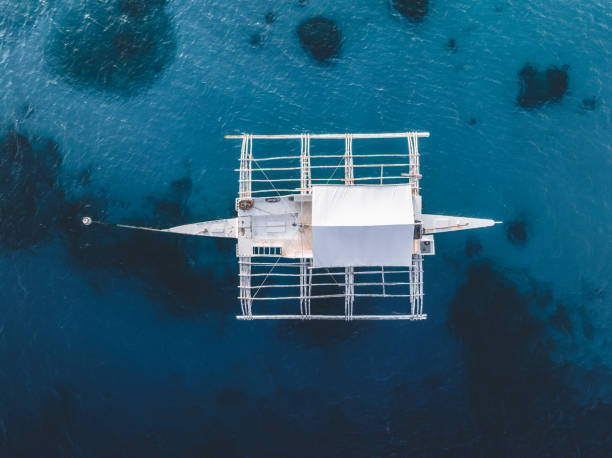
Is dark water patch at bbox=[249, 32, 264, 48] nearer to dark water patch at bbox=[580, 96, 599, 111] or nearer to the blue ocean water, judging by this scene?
the blue ocean water

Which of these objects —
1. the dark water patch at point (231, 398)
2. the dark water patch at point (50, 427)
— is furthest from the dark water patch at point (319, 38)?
the dark water patch at point (50, 427)

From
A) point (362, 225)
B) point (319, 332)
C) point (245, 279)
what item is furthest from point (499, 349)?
point (245, 279)

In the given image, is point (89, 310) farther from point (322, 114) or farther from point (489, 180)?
point (489, 180)

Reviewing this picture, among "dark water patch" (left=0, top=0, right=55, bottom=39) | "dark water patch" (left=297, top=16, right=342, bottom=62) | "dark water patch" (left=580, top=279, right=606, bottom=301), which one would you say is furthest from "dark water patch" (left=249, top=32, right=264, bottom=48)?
"dark water patch" (left=580, top=279, right=606, bottom=301)

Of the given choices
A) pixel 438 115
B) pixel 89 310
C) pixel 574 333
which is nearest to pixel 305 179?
pixel 438 115

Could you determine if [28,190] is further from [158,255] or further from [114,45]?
[114,45]
